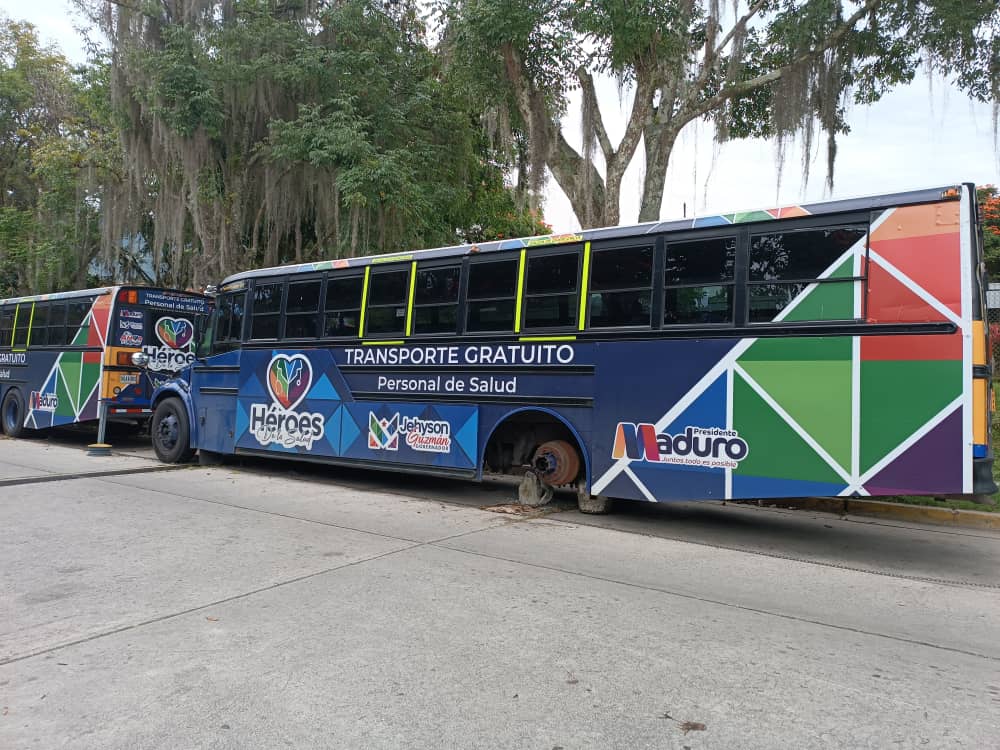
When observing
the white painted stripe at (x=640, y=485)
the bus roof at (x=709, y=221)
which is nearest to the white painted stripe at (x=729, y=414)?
the white painted stripe at (x=640, y=485)

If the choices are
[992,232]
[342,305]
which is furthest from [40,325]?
[992,232]

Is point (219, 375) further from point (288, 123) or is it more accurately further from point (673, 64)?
point (673, 64)

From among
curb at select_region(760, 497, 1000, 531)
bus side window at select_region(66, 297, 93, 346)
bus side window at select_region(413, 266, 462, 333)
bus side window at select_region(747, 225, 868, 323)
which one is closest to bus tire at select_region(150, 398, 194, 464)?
bus side window at select_region(66, 297, 93, 346)

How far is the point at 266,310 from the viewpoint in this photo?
10.7 m

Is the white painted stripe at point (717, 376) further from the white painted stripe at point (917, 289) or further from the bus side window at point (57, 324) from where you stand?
the bus side window at point (57, 324)

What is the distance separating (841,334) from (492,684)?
4.31 metres

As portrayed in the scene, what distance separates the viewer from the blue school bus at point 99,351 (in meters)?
14.1

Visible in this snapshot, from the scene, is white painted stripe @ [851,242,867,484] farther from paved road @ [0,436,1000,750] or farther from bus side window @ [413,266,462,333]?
bus side window @ [413,266,462,333]

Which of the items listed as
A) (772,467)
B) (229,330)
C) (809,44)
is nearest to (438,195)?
(229,330)

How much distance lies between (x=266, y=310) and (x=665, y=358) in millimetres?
6193

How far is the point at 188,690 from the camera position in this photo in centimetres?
350

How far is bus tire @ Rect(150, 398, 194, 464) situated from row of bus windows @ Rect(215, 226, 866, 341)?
2.20m

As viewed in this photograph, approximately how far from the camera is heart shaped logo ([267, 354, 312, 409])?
1016 centimetres

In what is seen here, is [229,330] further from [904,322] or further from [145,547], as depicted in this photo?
[904,322]
